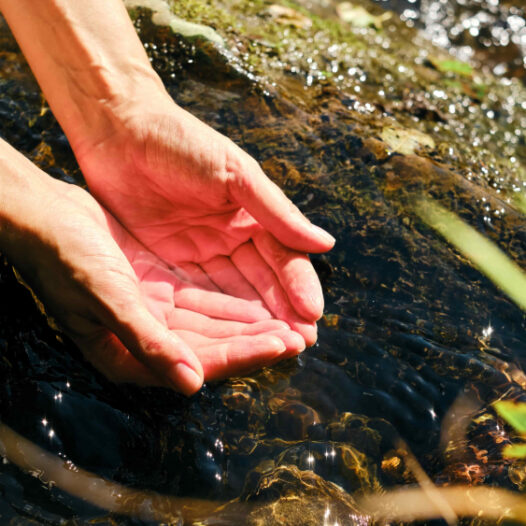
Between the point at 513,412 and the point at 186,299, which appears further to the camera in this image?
the point at 186,299

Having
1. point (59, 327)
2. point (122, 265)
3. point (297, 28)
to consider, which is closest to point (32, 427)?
point (59, 327)

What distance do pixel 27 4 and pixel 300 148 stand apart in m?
1.84

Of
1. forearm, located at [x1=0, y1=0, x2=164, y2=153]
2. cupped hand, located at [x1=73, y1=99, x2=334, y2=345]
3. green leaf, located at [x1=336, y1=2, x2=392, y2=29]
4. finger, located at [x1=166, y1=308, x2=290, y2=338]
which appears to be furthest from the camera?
green leaf, located at [x1=336, y1=2, x2=392, y2=29]

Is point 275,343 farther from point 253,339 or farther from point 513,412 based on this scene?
point 513,412

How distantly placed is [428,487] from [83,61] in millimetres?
2793

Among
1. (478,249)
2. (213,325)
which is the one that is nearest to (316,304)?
(213,325)

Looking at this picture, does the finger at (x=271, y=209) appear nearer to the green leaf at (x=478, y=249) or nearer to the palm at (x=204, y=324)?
the palm at (x=204, y=324)

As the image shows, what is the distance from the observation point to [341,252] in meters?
3.00

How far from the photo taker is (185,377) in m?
1.93

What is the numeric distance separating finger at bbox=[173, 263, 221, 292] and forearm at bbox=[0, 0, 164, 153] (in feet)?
2.93

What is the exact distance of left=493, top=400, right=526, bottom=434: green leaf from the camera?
7.55ft

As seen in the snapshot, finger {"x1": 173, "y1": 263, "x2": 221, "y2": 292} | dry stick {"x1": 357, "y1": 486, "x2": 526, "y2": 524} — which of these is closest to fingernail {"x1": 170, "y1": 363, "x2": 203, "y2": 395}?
finger {"x1": 173, "y1": 263, "x2": 221, "y2": 292}

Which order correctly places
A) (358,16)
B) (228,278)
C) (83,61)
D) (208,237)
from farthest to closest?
(358,16) → (83,61) → (208,237) → (228,278)

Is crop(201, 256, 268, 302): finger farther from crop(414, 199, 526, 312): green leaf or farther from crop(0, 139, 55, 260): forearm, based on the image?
crop(414, 199, 526, 312): green leaf
